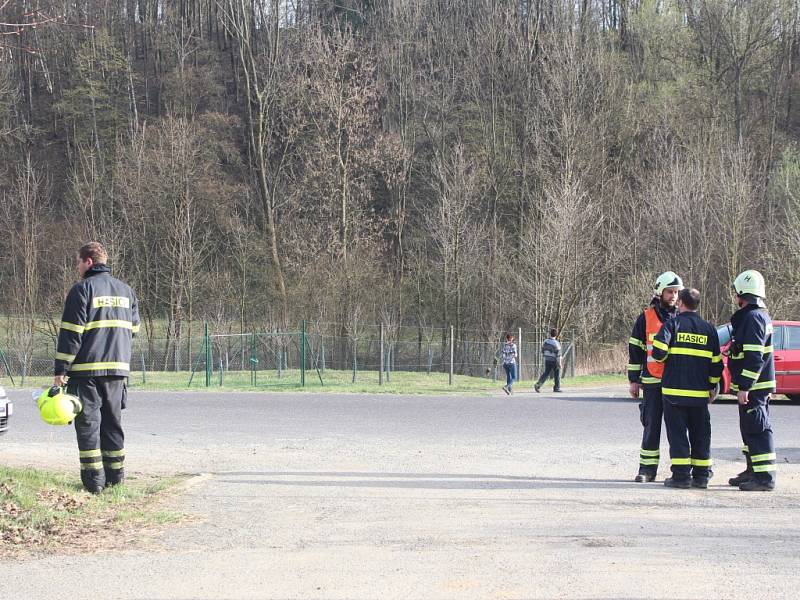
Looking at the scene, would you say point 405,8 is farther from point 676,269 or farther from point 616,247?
point 676,269

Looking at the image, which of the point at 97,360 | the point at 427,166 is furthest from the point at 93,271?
the point at 427,166

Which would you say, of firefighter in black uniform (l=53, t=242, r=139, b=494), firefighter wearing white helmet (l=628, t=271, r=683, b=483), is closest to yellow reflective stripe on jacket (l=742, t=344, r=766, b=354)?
firefighter wearing white helmet (l=628, t=271, r=683, b=483)

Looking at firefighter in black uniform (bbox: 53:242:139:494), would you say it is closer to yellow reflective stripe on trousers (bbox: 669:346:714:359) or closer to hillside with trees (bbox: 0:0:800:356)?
yellow reflective stripe on trousers (bbox: 669:346:714:359)

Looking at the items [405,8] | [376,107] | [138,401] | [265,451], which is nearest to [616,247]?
[376,107]

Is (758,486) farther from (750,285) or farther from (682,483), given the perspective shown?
(750,285)

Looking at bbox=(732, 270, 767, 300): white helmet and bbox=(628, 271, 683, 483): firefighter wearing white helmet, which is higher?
bbox=(732, 270, 767, 300): white helmet

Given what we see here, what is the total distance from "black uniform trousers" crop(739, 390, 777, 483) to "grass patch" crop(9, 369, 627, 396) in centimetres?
1614

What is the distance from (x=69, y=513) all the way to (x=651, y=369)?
5.88 meters

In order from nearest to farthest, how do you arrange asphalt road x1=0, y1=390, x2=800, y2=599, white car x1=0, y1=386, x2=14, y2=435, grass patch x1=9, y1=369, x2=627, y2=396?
asphalt road x1=0, y1=390, x2=800, y2=599 < white car x1=0, y1=386, x2=14, y2=435 < grass patch x1=9, y1=369, x2=627, y2=396

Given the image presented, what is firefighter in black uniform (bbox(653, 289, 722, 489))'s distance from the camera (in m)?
9.24

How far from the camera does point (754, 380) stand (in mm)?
9086

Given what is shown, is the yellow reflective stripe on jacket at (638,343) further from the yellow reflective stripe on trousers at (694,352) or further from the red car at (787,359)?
the red car at (787,359)

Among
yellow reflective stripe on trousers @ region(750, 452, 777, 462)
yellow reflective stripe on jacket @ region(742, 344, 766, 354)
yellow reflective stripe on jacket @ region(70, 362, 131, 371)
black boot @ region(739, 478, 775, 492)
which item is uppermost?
yellow reflective stripe on jacket @ region(742, 344, 766, 354)

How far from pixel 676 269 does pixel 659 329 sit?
3312 cm
